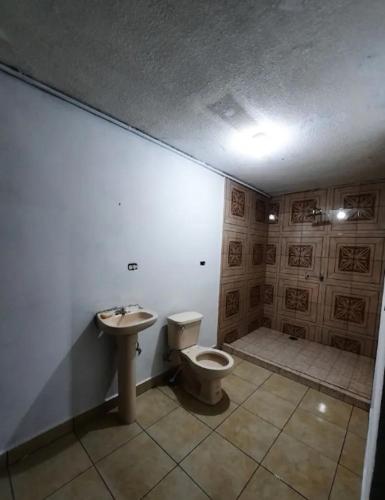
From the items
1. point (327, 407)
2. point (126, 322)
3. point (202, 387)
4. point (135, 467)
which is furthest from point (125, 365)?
point (327, 407)

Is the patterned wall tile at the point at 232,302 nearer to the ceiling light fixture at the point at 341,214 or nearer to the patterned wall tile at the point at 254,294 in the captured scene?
the patterned wall tile at the point at 254,294

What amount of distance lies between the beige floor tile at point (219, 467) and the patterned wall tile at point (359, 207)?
2.81 m

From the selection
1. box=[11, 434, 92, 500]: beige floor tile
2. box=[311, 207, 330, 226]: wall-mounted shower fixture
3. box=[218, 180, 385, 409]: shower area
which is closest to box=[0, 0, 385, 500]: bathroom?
box=[11, 434, 92, 500]: beige floor tile

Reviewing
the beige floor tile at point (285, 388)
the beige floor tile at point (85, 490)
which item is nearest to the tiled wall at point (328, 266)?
the beige floor tile at point (285, 388)

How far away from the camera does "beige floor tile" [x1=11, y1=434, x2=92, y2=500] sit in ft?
3.89

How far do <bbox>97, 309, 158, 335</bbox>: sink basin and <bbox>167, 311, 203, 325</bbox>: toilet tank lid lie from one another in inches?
15.7

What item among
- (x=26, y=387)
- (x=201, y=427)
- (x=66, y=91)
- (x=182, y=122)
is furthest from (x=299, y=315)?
(x=66, y=91)

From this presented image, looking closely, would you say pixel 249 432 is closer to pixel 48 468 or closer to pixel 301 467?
pixel 301 467

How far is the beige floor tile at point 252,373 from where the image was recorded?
2255mm

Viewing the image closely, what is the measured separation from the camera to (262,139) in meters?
1.76

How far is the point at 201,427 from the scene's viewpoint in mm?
1633

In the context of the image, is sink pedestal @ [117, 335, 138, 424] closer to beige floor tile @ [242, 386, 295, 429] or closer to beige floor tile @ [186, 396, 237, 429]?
beige floor tile @ [186, 396, 237, 429]

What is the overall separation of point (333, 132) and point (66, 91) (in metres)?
1.93

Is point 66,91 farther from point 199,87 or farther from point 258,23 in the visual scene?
point 258,23
